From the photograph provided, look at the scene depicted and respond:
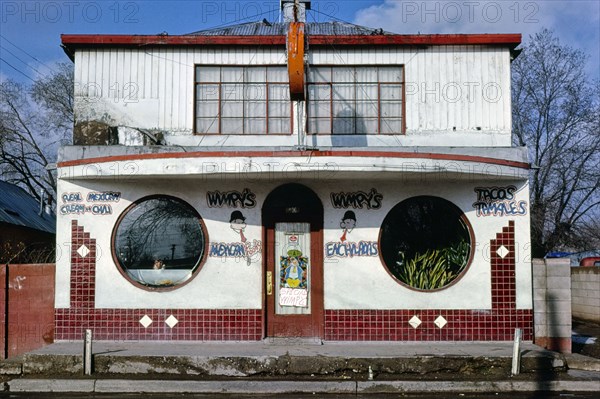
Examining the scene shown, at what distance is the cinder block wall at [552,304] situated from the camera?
44.6 feet

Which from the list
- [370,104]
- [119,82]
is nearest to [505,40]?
[370,104]

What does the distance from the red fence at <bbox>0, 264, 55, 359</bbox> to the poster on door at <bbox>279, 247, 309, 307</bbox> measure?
445 centimetres

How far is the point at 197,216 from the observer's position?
14.0m

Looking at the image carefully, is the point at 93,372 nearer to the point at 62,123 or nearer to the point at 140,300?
the point at 140,300

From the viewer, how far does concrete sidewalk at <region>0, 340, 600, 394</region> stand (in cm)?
1146

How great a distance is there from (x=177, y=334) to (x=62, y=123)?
27.9 meters

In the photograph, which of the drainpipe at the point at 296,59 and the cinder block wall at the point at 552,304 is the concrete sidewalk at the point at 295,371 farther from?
the drainpipe at the point at 296,59

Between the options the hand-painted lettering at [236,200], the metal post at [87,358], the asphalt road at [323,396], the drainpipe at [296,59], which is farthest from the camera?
the hand-painted lettering at [236,200]

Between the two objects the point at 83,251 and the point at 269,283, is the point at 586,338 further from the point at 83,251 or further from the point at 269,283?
the point at 83,251

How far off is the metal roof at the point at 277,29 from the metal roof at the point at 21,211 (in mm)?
10258

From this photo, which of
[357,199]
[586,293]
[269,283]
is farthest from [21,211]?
[586,293]

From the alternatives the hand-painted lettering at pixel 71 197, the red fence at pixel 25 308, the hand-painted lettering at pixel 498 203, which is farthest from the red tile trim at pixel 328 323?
the hand-painted lettering at pixel 71 197

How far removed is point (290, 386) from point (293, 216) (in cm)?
369

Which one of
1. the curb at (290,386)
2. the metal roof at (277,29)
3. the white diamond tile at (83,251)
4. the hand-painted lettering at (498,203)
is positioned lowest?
the curb at (290,386)
